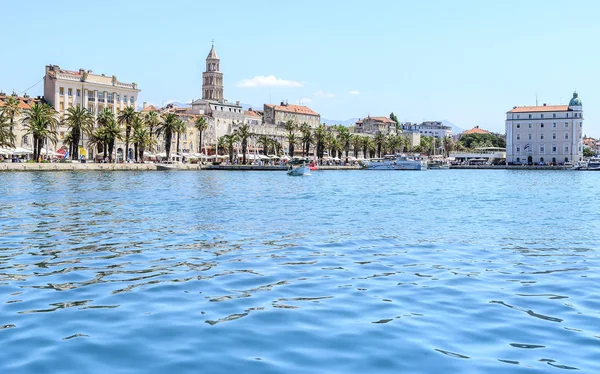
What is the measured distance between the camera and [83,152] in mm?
98625

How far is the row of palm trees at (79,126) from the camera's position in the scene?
266 feet

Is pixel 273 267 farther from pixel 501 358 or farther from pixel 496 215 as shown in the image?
pixel 496 215

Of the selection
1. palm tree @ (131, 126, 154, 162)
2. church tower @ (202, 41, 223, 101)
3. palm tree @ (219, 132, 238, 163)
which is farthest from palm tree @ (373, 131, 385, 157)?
palm tree @ (131, 126, 154, 162)

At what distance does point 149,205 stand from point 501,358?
26.3 m

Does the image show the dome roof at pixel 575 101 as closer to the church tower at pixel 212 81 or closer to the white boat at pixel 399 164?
the white boat at pixel 399 164

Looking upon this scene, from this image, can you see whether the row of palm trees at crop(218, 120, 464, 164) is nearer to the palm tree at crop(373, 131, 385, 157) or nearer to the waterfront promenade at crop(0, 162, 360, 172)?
the palm tree at crop(373, 131, 385, 157)

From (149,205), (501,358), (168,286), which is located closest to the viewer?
(501,358)

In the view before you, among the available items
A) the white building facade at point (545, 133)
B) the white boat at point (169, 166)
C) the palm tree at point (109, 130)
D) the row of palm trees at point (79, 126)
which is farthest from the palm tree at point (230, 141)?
the white building facade at point (545, 133)

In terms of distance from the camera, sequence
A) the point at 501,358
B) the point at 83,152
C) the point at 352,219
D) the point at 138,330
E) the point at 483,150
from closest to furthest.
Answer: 1. the point at 501,358
2. the point at 138,330
3. the point at 352,219
4. the point at 83,152
5. the point at 483,150

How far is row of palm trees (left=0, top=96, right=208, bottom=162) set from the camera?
8106 cm

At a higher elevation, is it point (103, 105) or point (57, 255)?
point (103, 105)

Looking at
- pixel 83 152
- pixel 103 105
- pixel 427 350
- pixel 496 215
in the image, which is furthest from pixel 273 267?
pixel 103 105

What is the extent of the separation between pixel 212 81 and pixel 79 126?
255 feet

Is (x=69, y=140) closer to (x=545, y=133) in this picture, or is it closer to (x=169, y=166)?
(x=169, y=166)
